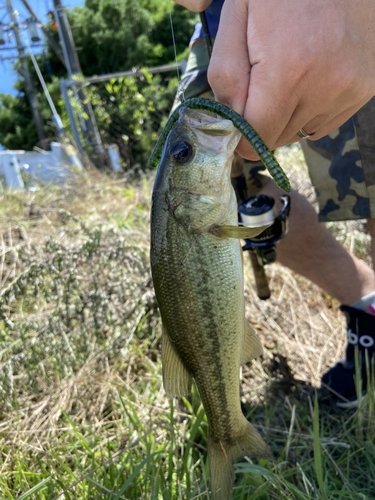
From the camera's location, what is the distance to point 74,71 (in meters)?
10.3

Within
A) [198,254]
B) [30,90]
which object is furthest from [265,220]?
[30,90]

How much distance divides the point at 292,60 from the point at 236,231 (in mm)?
449

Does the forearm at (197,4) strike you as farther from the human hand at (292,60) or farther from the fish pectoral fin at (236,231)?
the fish pectoral fin at (236,231)

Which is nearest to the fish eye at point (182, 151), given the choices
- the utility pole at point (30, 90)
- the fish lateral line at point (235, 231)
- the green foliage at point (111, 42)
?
the fish lateral line at point (235, 231)

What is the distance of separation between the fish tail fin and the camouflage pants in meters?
1.20

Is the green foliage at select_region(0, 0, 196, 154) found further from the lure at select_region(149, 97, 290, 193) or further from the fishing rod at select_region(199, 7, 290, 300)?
the lure at select_region(149, 97, 290, 193)

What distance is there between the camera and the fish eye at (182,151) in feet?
4.37

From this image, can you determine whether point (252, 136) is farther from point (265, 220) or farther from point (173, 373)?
point (265, 220)

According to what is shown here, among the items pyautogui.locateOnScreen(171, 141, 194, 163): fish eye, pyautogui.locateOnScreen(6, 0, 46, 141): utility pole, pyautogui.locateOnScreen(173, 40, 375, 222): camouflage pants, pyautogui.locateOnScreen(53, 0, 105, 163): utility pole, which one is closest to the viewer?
pyautogui.locateOnScreen(171, 141, 194, 163): fish eye

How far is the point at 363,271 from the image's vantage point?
2.59m

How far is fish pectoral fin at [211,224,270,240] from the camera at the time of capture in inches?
49.6

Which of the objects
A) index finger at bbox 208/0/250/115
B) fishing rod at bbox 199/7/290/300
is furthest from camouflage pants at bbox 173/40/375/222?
index finger at bbox 208/0/250/115

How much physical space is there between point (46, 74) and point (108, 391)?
2759 centimetres

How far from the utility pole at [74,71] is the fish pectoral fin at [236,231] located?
868 cm
